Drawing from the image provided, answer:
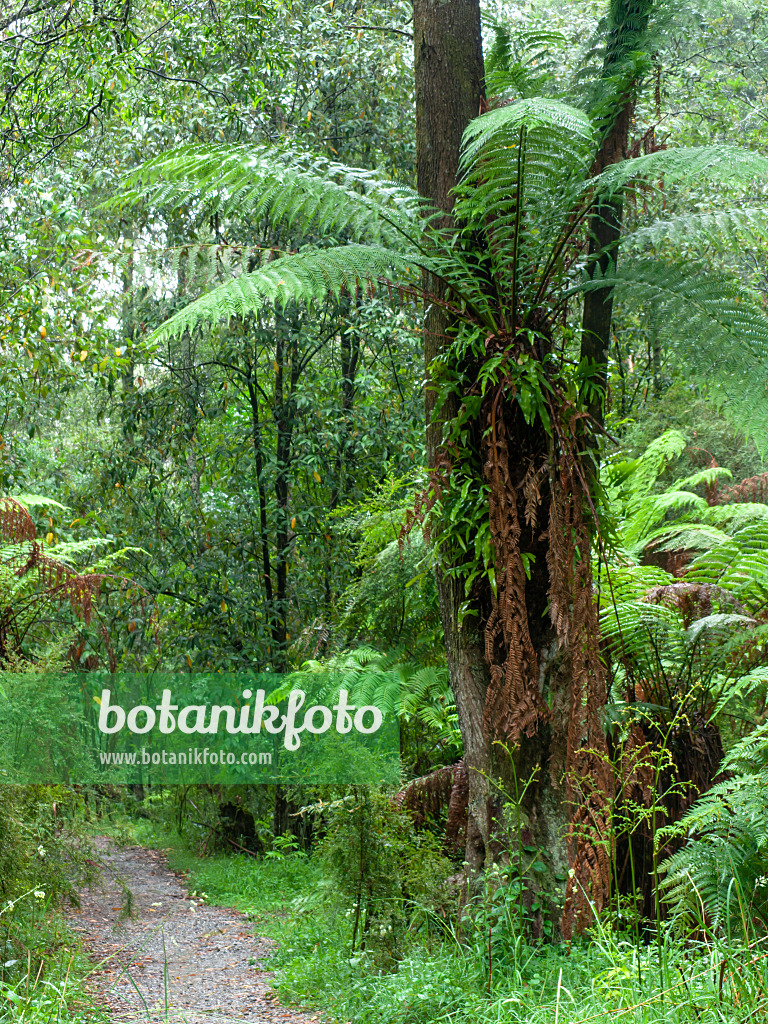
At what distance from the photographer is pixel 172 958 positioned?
5074 mm

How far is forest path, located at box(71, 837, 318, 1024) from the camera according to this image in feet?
12.7

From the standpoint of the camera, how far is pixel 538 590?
312 cm

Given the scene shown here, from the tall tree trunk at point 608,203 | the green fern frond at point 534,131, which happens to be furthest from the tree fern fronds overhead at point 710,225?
the green fern frond at point 534,131

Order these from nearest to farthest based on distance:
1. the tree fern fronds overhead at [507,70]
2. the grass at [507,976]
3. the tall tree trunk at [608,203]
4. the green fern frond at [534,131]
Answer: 1. the grass at [507,976]
2. the green fern frond at [534,131]
3. the tree fern fronds overhead at [507,70]
4. the tall tree trunk at [608,203]

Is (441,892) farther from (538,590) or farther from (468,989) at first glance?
(538,590)

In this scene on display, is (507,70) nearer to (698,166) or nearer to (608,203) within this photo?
(608,203)

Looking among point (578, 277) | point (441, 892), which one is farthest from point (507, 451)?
point (441, 892)

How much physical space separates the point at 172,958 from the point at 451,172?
442 centimetres

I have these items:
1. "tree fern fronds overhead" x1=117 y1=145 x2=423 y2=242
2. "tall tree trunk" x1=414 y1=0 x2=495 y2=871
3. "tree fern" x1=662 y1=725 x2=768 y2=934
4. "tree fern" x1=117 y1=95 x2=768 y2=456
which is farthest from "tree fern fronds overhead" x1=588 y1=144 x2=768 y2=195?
"tree fern" x1=662 y1=725 x2=768 y2=934

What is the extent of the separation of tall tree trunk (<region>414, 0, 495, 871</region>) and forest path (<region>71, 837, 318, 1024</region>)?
129 cm

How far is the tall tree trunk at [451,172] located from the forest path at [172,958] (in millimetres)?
1287

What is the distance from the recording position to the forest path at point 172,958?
12.7 feet

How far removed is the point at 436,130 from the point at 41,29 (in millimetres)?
4136

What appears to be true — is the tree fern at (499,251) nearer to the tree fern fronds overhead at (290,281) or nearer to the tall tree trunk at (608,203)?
the tree fern fronds overhead at (290,281)
